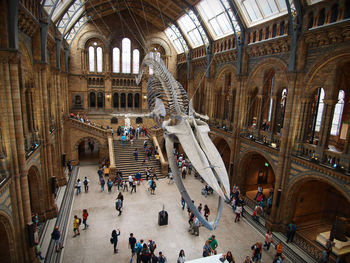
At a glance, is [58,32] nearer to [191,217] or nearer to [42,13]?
[42,13]

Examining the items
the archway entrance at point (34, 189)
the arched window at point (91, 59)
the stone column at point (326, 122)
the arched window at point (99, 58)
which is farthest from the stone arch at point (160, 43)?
the stone column at point (326, 122)

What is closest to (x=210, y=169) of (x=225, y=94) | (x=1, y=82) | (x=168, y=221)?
(x=1, y=82)

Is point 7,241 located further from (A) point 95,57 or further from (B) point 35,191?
(A) point 95,57

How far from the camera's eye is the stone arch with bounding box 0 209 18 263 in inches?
296

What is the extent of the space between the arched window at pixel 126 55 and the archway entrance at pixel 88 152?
28.5 ft

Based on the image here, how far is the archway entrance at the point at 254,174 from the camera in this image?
54.9 ft

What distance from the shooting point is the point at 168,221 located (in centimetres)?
1259

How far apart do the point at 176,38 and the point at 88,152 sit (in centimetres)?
1585

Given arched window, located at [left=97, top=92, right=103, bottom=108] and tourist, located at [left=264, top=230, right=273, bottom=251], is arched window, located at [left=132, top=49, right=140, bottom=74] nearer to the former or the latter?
arched window, located at [left=97, top=92, right=103, bottom=108]

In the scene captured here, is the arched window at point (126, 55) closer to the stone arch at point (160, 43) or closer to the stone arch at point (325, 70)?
the stone arch at point (160, 43)

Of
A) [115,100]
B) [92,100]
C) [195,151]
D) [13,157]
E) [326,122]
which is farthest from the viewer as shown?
[115,100]

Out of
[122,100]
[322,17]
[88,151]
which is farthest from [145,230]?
[122,100]

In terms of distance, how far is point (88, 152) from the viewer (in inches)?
1028

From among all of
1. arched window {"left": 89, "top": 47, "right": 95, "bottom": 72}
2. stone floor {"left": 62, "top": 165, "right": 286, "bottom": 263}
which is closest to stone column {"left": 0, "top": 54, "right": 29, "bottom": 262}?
stone floor {"left": 62, "top": 165, "right": 286, "bottom": 263}
